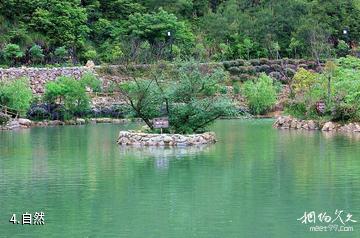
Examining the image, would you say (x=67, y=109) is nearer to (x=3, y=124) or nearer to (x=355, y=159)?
(x=3, y=124)

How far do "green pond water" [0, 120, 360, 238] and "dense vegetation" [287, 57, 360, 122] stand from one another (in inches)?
224

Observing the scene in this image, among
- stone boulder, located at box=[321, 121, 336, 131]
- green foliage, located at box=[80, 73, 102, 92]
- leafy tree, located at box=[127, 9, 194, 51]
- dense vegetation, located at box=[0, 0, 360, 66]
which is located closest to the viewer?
stone boulder, located at box=[321, 121, 336, 131]

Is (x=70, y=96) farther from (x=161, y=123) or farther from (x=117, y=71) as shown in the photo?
(x=161, y=123)

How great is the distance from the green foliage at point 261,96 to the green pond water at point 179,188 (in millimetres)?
19399

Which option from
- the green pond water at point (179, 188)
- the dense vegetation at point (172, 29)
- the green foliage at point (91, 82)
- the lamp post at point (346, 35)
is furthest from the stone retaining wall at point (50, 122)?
the lamp post at point (346, 35)

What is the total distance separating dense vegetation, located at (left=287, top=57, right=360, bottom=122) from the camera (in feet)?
105

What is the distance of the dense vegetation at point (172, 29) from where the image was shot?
168 ft

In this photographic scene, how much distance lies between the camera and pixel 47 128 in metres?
36.8

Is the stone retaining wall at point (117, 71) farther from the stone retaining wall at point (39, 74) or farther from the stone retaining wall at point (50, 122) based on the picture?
the stone retaining wall at point (50, 122)

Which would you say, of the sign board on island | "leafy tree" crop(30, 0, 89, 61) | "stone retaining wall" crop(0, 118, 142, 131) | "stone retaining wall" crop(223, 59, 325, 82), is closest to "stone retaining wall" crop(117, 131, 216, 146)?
the sign board on island

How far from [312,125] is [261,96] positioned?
42.2 feet

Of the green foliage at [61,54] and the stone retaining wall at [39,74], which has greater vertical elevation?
the green foliage at [61,54]

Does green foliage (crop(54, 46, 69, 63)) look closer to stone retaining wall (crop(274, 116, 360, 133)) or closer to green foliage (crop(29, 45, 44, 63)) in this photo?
green foliage (crop(29, 45, 44, 63))

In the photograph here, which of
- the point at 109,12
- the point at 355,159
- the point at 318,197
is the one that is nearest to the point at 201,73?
the point at 355,159
